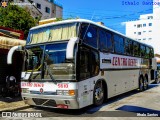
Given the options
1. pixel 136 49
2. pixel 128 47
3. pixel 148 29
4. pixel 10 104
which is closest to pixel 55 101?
pixel 10 104

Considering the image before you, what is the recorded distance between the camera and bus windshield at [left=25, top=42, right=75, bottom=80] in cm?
878

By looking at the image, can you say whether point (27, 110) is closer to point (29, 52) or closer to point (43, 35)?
point (29, 52)

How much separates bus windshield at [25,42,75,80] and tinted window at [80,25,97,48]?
2.87ft

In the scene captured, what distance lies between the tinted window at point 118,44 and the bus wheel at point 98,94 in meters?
2.44

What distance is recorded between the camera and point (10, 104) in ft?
36.1

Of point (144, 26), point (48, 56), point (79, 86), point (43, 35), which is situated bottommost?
point (79, 86)

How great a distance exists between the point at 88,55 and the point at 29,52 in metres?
2.25

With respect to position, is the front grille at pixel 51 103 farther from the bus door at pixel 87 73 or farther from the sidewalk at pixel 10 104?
the sidewalk at pixel 10 104

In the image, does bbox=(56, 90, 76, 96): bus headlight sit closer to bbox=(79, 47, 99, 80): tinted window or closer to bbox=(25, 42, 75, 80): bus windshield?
bbox=(25, 42, 75, 80): bus windshield

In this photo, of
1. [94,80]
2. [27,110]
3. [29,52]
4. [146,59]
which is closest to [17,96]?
[27,110]

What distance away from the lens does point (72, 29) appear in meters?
9.47

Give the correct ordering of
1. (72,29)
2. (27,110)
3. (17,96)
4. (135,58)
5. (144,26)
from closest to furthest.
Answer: (72,29), (27,110), (17,96), (135,58), (144,26)

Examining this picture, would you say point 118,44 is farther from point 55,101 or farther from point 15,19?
point 15,19

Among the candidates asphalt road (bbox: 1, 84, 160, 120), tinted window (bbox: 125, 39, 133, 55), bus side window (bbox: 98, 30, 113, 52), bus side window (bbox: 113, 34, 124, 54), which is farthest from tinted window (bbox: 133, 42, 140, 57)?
asphalt road (bbox: 1, 84, 160, 120)
